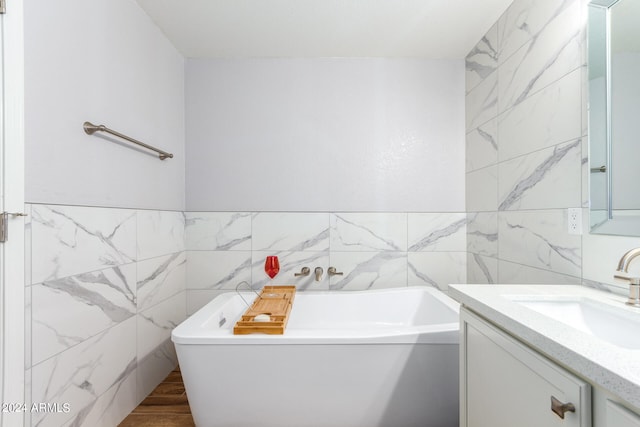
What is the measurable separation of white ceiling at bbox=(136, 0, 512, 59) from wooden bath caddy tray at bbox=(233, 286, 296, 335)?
67.0 inches

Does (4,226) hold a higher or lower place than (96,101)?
lower

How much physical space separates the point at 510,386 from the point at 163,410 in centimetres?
172

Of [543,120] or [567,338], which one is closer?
[567,338]

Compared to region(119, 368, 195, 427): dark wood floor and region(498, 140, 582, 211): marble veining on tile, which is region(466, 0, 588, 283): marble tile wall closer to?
region(498, 140, 582, 211): marble veining on tile

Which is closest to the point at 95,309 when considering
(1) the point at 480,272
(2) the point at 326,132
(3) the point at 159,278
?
(3) the point at 159,278

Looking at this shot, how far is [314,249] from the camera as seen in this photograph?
2.38m

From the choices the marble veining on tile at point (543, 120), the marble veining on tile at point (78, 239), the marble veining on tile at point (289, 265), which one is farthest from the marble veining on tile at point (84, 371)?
the marble veining on tile at point (543, 120)

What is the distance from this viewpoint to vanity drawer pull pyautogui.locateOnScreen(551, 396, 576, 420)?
683 millimetres

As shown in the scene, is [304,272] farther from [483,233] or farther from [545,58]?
[545,58]

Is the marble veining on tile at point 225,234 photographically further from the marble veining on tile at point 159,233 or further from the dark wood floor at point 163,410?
the dark wood floor at point 163,410

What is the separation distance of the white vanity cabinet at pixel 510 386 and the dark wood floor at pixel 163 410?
1.37 metres

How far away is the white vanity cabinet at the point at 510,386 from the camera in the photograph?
693 mm

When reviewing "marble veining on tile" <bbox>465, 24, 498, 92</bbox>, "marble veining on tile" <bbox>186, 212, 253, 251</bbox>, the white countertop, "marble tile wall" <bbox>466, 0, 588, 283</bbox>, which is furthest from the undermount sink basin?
"marble veining on tile" <bbox>186, 212, 253, 251</bbox>

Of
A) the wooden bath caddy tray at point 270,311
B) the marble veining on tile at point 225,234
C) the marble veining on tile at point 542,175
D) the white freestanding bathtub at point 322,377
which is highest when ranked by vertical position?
the marble veining on tile at point 542,175
